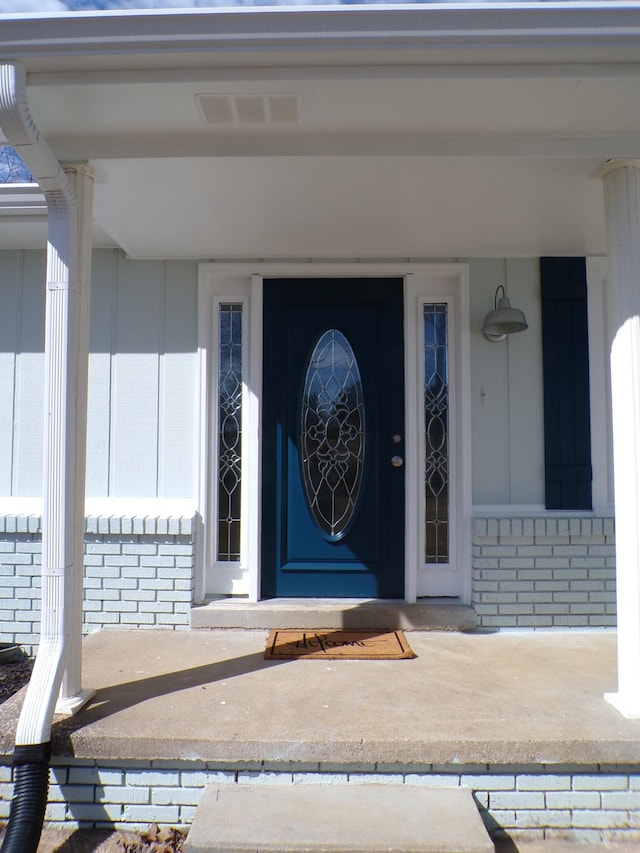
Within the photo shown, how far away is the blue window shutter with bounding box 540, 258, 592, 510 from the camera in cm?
367

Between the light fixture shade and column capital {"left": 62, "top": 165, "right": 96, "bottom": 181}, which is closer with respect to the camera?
column capital {"left": 62, "top": 165, "right": 96, "bottom": 181}

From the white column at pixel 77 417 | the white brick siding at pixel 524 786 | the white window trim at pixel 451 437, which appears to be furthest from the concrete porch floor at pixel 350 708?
the white window trim at pixel 451 437

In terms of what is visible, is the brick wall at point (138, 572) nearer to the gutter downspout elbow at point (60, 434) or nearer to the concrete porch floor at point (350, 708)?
the concrete porch floor at point (350, 708)

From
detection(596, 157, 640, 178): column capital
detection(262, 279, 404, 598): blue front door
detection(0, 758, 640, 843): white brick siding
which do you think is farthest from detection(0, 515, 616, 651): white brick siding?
detection(596, 157, 640, 178): column capital

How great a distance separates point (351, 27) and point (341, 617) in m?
2.80

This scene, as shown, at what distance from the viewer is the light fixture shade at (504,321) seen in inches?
139

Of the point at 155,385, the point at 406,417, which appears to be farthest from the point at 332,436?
the point at 155,385

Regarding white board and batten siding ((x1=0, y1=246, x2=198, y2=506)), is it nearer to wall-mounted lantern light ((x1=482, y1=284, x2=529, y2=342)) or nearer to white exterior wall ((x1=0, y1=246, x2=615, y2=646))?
white exterior wall ((x1=0, y1=246, x2=615, y2=646))

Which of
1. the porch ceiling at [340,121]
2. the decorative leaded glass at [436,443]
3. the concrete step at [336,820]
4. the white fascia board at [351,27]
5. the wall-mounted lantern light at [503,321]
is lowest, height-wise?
the concrete step at [336,820]

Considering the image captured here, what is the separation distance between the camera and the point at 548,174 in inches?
108

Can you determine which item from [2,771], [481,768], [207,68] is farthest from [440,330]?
[2,771]

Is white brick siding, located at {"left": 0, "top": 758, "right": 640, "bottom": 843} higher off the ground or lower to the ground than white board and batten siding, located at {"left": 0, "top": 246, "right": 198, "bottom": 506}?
lower

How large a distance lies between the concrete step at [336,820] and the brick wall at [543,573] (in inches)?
59.5

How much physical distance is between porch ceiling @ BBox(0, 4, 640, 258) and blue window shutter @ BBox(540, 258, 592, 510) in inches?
17.7
